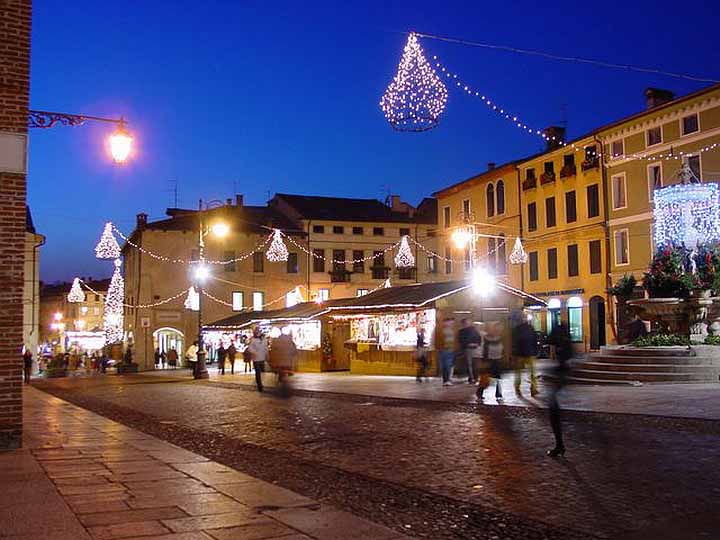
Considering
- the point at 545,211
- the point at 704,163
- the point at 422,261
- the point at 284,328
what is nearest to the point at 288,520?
the point at 284,328

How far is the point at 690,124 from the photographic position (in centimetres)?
3556

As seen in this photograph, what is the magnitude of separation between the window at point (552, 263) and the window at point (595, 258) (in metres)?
3.09

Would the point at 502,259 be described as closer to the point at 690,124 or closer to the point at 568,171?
the point at 568,171

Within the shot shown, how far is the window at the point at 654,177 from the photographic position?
123 ft

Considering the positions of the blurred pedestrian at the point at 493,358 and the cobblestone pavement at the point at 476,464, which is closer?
Answer: the cobblestone pavement at the point at 476,464

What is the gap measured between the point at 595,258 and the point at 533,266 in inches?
224

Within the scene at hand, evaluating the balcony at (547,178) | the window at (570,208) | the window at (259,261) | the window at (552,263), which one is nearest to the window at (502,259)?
the window at (552,263)

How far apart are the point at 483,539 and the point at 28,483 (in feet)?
14.6

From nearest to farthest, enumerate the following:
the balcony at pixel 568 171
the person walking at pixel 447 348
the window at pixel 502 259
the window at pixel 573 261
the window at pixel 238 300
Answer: the person walking at pixel 447 348 → the balcony at pixel 568 171 → the window at pixel 573 261 → the window at pixel 502 259 → the window at pixel 238 300

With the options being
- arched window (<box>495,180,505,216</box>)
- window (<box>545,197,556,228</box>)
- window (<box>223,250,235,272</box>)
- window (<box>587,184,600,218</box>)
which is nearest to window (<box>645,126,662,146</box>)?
window (<box>587,184,600,218</box>)

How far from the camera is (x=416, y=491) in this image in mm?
7707

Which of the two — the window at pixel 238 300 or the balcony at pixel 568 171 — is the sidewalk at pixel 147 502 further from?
the window at pixel 238 300

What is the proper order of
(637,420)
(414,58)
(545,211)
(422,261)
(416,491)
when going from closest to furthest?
(416,491), (637,420), (414,58), (545,211), (422,261)

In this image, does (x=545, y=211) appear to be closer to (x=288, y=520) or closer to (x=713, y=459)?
(x=713, y=459)
